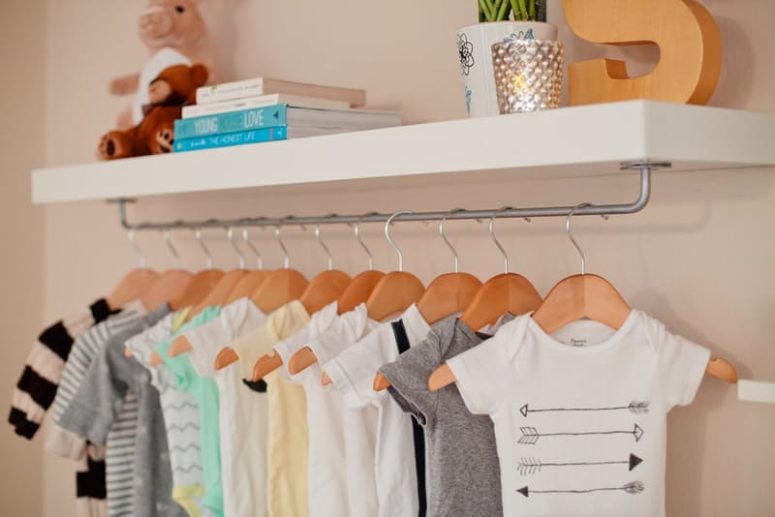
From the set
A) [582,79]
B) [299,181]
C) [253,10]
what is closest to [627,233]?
[582,79]

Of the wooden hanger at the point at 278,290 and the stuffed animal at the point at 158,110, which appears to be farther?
the stuffed animal at the point at 158,110

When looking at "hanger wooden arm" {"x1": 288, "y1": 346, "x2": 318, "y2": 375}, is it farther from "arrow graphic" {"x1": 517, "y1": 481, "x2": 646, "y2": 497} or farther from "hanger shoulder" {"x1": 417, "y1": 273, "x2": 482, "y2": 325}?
"arrow graphic" {"x1": 517, "y1": 481, "x2": 646, "y2": 497}

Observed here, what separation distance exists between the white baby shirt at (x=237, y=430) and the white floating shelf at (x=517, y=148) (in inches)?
10.1

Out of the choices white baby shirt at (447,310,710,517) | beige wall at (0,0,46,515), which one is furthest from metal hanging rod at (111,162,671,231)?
beige wall at (0,0,46,515)

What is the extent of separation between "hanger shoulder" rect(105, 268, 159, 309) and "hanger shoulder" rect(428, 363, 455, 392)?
0.83m

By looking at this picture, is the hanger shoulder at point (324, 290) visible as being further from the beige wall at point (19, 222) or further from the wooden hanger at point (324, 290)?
the beige wall at point (19, 222)

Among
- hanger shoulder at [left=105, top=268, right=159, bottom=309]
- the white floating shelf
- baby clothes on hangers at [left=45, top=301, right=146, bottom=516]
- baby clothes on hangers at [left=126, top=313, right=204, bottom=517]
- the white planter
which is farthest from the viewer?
hanger shoulder at [left=105, top=268, right=159, bottom=309]

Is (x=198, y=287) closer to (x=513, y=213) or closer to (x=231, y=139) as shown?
(x=231, y=139)

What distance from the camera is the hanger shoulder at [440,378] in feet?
4.15

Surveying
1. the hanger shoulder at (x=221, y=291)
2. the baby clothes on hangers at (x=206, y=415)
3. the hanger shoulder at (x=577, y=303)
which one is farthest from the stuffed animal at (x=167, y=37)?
the hanger shoulder at (x=577, y=303)

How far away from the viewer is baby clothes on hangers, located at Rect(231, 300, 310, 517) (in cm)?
151

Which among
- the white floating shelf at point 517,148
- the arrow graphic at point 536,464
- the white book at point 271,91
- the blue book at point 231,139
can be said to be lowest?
the arrow graphic at point 536,464

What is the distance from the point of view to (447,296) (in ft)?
4.66

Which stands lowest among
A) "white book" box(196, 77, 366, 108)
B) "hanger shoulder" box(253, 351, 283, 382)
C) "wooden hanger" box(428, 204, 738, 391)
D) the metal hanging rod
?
"hanger shoulder" box(253, 351, 283, 382)
